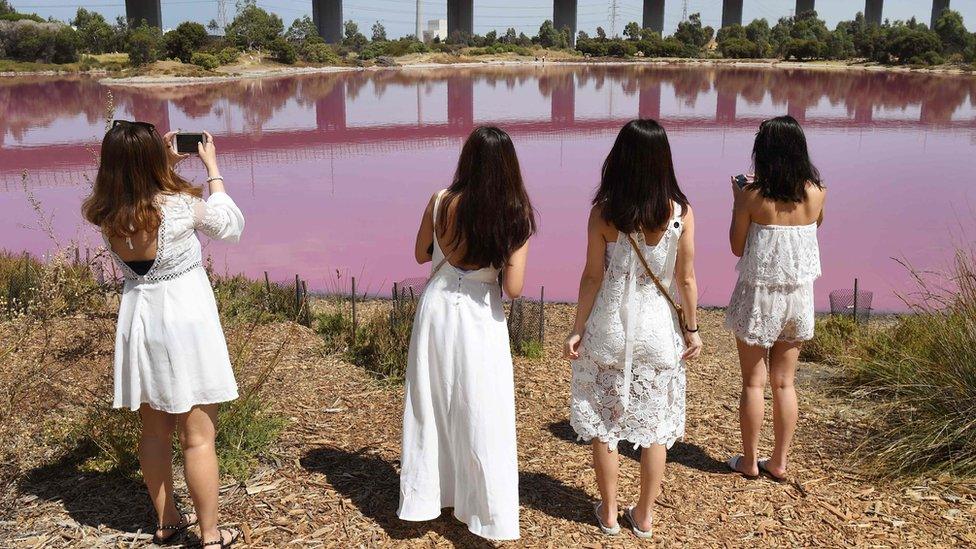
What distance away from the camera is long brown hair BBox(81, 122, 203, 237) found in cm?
239

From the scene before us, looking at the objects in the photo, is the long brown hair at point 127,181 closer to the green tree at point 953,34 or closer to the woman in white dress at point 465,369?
the woman in white dress at point 465,369

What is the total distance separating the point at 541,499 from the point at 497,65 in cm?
4776

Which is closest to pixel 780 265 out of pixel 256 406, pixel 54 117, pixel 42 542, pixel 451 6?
pixel 256 406

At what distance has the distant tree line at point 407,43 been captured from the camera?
38.7 meters

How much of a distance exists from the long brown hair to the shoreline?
31066mm

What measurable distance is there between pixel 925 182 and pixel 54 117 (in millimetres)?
19741

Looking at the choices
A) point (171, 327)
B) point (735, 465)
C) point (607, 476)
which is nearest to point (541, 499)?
point (607, 476)

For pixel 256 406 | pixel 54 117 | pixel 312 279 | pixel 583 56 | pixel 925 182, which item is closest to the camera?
pixel 256 406

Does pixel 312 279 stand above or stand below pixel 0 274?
below

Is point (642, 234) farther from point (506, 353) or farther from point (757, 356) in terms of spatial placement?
point (757, 356)

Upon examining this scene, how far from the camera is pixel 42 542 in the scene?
2770 mm

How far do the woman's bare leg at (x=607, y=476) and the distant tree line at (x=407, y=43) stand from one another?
37.0m

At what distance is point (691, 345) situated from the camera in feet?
9.44

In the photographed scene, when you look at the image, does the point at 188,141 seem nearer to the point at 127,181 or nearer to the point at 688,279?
the point at 127,181
